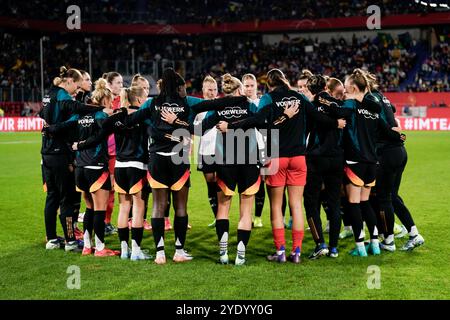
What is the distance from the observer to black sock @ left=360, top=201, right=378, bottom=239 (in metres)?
7.03

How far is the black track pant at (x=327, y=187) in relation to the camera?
682 cm

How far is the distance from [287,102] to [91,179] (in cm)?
268

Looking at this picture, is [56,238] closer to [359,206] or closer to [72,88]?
[72,88]

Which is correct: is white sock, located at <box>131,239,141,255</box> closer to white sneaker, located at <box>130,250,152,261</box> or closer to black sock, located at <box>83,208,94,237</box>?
white sneaker, located at <box>130,250,152,261</box>

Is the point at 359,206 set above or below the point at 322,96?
below

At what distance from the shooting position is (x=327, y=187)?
22.8 feet

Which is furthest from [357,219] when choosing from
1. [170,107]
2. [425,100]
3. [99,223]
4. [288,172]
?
[425,100]

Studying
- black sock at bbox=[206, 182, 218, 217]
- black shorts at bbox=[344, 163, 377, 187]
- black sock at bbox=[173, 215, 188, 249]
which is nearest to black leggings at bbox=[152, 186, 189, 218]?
black sock at bbox=[173, 215, 188, 249]

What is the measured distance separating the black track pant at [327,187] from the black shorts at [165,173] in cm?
161

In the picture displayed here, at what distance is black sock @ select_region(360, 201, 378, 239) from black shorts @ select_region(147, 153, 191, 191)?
234 centimetres

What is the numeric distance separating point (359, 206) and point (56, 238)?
13.4 feet

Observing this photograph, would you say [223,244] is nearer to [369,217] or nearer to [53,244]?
[369,217]
